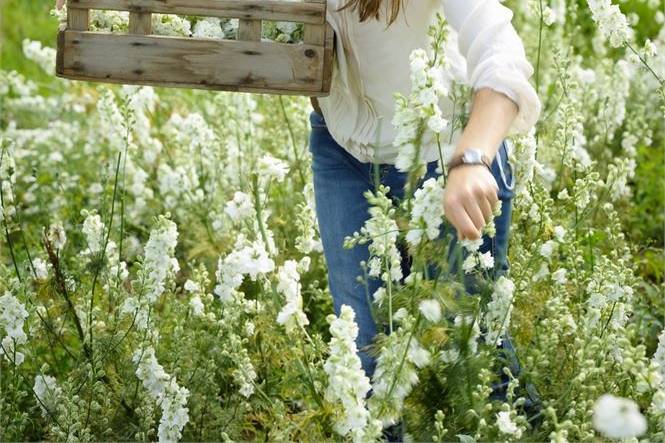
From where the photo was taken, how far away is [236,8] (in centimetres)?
229

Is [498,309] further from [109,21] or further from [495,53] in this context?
[109,21]

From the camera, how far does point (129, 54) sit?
92.5 inches

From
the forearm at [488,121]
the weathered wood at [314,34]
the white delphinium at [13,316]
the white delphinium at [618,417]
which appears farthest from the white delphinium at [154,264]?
the white delphinium at [618,417]

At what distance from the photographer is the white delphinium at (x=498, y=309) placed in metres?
2.27

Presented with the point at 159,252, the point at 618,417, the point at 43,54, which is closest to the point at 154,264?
the point at 159,252

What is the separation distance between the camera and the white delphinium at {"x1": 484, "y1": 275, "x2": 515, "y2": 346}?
227cm

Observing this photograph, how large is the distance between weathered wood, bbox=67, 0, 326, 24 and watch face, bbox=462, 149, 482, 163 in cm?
55

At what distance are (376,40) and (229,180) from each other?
1707mm

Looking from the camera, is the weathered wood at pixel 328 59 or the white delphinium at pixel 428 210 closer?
the white delphinium at pixel 428 210

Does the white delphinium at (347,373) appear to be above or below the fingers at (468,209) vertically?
below

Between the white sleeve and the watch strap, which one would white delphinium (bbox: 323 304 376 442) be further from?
the white sleeve

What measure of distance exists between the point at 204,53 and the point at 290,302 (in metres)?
0.54

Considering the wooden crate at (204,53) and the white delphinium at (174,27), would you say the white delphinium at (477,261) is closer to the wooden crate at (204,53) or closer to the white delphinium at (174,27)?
the wooden crate at (204,53)

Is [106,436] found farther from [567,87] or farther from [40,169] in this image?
[40,169]
